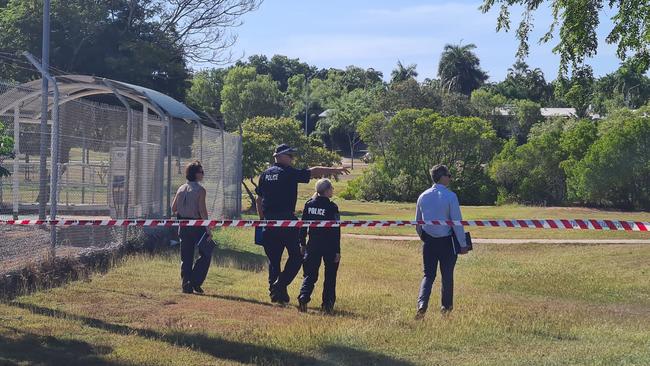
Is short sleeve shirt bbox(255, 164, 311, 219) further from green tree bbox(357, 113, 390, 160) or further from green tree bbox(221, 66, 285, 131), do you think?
green tree bbox(221, 66, 285, 131)

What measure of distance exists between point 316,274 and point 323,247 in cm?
30

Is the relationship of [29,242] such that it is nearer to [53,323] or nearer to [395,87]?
[53,323]

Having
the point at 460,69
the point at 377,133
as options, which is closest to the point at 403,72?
the point at 460,69

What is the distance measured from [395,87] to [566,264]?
4894 cm

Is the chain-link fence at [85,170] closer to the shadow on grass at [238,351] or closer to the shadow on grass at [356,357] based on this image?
the shadow on grass at [238,351]

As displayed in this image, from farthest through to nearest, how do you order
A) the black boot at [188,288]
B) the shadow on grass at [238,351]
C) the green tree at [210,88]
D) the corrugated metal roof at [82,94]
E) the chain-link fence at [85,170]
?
the green tree at [210,88] < the corrugated metal roof at [82,94] < the chain-link fence at [85,170] < the black boot at [188,288] < the shadow on grass at [238,351]

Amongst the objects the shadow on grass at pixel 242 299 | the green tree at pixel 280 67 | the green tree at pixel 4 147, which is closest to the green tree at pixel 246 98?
the green tree at pixel 280 67

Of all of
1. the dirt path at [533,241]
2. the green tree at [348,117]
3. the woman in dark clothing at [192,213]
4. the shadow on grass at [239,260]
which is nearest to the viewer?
the woman in dark clothing at [192,213]

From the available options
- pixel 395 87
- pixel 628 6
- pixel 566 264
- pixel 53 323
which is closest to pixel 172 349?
pixel 53 323

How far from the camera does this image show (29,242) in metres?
10.6

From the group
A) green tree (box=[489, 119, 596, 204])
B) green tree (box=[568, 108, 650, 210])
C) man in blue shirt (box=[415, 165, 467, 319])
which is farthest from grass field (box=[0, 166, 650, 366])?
green tree (box=[489, 119, 596, 204])

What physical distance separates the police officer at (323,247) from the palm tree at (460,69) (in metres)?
85.4

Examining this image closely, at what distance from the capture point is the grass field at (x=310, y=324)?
6.95 m

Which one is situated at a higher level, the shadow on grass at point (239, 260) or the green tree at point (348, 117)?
the green tree at point (348, 117)
